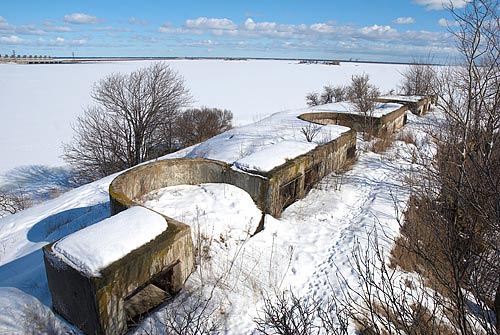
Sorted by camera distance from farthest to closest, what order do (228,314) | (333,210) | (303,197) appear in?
(303,197)
(333,210)
(228,314)

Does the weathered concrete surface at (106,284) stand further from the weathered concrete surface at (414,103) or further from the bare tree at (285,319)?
the weathered concrete surface at (414,103)

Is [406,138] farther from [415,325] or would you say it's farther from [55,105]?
[55,105]

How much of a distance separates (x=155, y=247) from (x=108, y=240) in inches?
26.8

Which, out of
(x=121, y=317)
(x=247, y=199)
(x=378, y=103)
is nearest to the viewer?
(x=121, y=317)

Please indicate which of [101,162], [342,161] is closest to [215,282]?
[342,161]

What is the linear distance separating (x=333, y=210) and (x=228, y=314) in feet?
15.8

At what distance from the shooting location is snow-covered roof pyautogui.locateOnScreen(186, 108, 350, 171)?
9.01 metres

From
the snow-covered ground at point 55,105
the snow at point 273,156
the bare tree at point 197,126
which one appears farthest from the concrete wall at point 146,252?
the snow-covered ground at point 55,105

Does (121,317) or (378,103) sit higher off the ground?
(378,103)

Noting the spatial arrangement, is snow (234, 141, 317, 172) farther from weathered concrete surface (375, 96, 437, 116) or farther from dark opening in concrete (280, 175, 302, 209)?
weathered concrete surface (375, 96, 437, 116)

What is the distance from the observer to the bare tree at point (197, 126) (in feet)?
86.4

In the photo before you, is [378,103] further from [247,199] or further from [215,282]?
[215,282]

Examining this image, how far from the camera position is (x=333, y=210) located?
9.05 m

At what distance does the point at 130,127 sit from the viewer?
21953 millimetres
